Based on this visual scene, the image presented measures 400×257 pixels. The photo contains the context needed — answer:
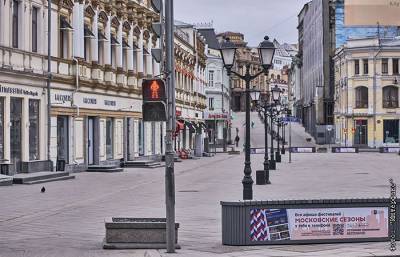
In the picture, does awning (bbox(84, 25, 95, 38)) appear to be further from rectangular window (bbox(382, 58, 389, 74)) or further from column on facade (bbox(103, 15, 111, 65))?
rectangular window (bbox(382, 58, 389, 74))

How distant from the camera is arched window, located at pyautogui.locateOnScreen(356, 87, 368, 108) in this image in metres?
92.4

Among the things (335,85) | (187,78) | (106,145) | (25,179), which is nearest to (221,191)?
(25,179)

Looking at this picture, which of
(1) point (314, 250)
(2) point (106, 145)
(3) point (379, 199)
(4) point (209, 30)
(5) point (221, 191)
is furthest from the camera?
(4) point (209, 30)

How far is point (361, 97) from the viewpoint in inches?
3659

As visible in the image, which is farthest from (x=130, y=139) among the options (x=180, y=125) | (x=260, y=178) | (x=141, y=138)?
(x=260, y=178)

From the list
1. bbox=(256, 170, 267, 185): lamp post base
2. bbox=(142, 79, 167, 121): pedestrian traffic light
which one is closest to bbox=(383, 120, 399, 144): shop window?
bbox=(256, 170, 267, 185): lamp post base

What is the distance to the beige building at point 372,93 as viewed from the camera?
91000 mm

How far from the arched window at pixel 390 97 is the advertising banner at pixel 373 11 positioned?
8.64 metres

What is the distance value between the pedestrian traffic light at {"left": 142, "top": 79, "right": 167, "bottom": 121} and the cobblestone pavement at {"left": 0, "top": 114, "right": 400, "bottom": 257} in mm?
2253

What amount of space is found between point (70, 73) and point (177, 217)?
20.3 metres

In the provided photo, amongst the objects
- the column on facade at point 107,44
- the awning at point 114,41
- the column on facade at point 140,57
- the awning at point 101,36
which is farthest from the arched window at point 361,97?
the awning at point 101,36

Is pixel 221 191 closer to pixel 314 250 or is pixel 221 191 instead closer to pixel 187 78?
pixel 314 250

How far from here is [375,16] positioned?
272 feet

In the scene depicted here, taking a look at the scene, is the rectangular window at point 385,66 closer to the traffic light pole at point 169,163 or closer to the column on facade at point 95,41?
the column on facade at point 95,41
